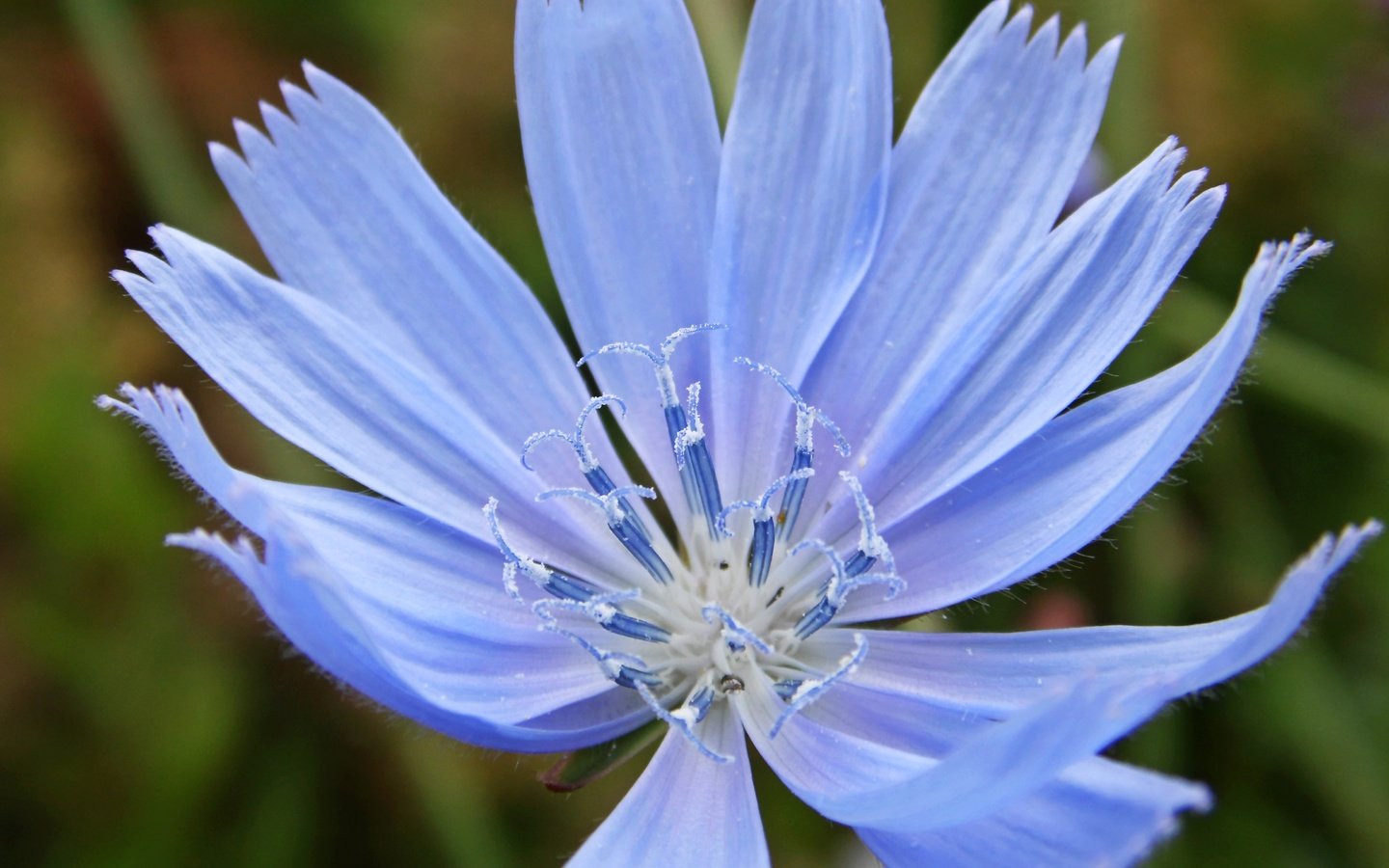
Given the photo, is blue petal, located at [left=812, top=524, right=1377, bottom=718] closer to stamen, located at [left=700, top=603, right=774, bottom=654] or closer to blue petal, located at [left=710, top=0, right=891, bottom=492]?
stamen, located at [left=700, top=603, right=774, bottom=654]

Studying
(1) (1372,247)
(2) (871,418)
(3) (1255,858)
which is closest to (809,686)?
(2) (871,418)

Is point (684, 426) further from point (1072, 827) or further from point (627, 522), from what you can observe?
point (1072, 827)

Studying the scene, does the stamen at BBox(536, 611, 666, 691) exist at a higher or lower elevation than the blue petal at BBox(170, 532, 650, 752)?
higher

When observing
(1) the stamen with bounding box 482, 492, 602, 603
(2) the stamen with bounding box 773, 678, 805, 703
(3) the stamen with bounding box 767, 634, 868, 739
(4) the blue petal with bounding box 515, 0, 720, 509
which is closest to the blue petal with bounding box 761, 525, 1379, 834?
(3) the stamen with bounding box 767, 634, 868, 739

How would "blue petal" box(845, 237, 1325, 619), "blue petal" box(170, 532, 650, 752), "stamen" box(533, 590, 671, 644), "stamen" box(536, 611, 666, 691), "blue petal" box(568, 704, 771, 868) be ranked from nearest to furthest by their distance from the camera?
"blue petal" box(170, 532, 650, 752) → "blue petal" box(845, 237, 1325, 619) → "blue petal" box(568, 704, 771, 868) → "stamen" box(536, 611, 666, 691) → "stamen" box(533, 590, 671, 644)

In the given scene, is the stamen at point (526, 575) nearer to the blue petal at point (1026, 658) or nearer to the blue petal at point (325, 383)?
the blue petal at point (325, 383)
